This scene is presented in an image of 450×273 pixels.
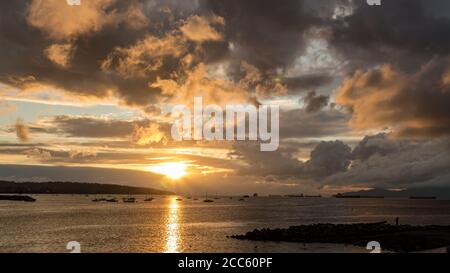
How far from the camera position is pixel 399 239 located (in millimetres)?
64562

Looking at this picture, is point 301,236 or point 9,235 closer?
point 301,236
